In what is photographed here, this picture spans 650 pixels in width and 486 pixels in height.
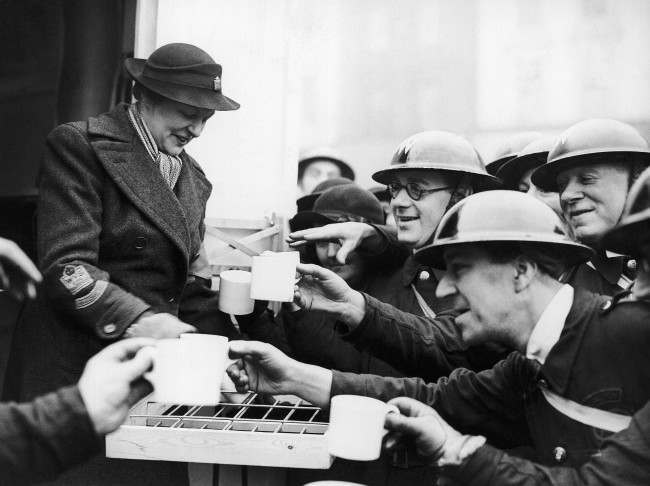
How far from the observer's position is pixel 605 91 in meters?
10.5

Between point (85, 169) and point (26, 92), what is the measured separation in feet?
7.40

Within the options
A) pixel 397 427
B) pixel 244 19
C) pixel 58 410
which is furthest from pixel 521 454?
pixel 244 19

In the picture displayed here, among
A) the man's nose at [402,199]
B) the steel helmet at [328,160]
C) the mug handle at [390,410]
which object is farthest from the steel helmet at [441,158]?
the steel helmet at [328,160]

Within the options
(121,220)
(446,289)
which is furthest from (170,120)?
(446,289)

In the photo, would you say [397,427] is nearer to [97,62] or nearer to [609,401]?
[609,401]

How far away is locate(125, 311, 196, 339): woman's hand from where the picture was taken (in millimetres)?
2914

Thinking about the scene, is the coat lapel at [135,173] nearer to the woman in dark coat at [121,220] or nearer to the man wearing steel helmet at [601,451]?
the woman in dark coat at [121,220]

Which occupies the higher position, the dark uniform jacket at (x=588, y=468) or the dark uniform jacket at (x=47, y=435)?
the dark uniform jacket at (x=47, y=435)

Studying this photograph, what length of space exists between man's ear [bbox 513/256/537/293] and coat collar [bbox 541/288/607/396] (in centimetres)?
17

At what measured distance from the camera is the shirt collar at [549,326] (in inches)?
96.4

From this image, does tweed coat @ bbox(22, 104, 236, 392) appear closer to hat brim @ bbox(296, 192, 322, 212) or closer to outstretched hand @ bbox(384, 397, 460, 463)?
outstretched hand @ bbox(384, 397, 460, 463)

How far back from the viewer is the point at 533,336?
2492 millimetres

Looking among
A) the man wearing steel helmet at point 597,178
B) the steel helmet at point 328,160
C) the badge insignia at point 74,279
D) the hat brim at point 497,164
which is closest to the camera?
the badge insignia at point 74,279

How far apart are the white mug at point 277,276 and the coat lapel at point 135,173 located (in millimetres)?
412
